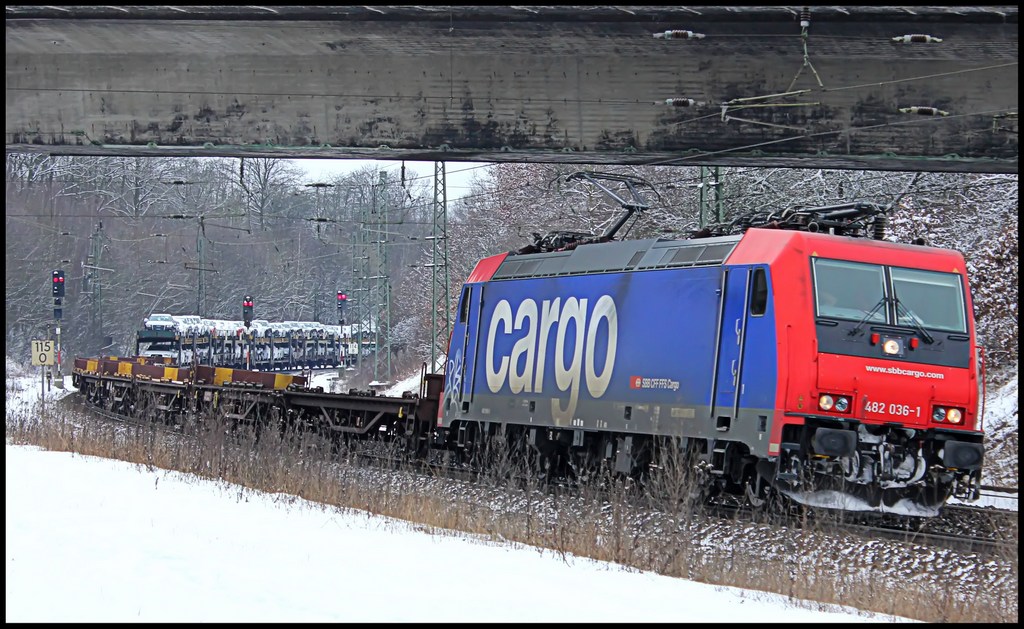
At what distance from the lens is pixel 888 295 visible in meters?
13.4

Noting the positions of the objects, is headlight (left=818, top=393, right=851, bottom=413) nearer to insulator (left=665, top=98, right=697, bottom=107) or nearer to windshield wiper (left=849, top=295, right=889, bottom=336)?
windshield wiper (left=849, top=295, right=889, bottom=336)

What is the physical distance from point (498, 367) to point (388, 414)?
15.5ft

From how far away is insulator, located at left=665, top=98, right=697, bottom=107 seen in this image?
15086 millimetres

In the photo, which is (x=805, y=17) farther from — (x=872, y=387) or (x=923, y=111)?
(x=872, y=387)

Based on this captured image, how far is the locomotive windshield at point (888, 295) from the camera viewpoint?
13141mm

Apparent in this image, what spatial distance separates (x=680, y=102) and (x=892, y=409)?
188 inches

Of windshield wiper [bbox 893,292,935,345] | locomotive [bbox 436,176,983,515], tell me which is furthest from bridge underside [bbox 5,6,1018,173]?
windshield wiper [bbox 893,292,935,345]

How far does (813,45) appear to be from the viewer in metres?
15.0

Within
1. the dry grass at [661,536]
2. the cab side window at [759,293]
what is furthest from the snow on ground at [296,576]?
the cab side window at [759,293]

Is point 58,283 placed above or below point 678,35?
below

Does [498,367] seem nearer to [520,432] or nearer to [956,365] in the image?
[520,432]

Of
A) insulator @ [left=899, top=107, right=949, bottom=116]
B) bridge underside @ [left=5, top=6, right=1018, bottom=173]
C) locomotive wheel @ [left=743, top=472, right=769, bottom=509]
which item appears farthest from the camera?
insulator @ [left=899, top=107, right=949, bottom=116]

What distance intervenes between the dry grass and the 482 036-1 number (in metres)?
1.49

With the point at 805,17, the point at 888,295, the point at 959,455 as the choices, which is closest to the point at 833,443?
the point at 959,455
